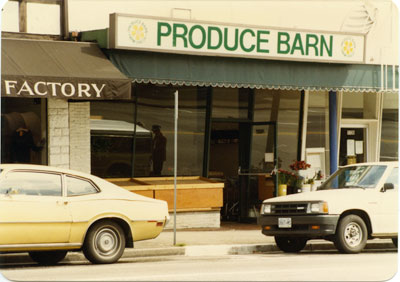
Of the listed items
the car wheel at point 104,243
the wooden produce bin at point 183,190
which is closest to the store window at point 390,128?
the wooden produce bin at point 183,190

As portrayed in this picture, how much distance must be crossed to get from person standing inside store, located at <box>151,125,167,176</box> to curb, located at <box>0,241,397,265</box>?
417cm

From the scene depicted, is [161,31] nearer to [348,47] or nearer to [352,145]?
[348,47]

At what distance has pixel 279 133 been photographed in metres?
21.8

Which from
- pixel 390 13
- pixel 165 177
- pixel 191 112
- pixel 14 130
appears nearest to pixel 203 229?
pixel 165 177

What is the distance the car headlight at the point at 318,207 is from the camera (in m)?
15.0

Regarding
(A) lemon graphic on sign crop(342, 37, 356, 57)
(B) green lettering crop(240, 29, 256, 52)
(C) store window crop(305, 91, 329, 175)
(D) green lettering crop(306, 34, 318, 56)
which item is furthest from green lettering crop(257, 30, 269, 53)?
(C) store window crop(305, 91, 329, 175)

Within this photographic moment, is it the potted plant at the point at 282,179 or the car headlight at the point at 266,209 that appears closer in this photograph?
the car headlight at the point at 266,209

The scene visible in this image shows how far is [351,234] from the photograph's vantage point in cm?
1523

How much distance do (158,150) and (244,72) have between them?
2.73 meters

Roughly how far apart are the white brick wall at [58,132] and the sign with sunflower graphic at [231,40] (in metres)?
1.83

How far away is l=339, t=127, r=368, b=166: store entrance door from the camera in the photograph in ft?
75.7

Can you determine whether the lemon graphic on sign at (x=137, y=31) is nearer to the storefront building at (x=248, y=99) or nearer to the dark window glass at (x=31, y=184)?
the storefront building at (x=248, y=99)

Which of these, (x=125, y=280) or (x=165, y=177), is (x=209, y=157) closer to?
(x=165, y=177)

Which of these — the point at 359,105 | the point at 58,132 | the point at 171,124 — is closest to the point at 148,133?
the point at 171,124
